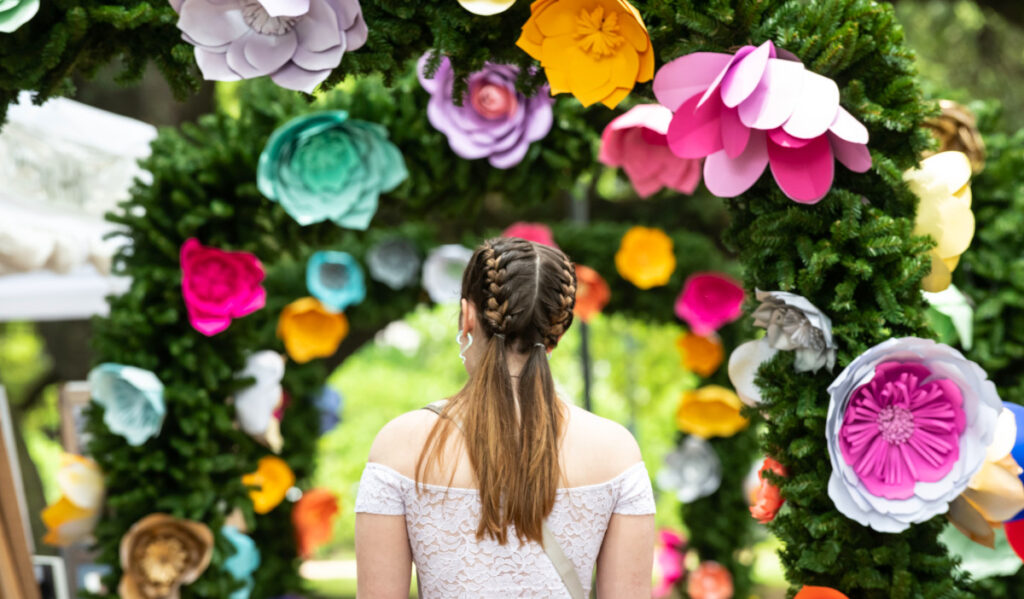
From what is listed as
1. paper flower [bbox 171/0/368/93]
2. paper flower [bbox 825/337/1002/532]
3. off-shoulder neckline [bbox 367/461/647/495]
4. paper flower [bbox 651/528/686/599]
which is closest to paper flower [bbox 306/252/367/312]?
paper flower [bbox 651/528/686/599]

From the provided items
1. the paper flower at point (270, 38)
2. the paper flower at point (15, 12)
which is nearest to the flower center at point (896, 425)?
the paper flower at point (270, 38)

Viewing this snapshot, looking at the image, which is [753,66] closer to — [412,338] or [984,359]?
[984,359]

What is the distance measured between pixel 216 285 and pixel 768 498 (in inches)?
68.2

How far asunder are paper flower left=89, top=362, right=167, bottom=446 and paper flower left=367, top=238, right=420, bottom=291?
1.47m

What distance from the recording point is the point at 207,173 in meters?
2.93

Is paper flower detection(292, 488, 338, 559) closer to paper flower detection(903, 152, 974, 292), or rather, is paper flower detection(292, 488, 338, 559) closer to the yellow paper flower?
the yellow paper flower

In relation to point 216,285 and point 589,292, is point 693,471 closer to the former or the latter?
point 589,292

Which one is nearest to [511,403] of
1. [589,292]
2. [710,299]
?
[589,292]

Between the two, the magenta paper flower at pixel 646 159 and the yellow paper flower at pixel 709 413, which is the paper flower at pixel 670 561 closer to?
the yellow paper flower at pixel 709 413

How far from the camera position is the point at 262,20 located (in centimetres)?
180

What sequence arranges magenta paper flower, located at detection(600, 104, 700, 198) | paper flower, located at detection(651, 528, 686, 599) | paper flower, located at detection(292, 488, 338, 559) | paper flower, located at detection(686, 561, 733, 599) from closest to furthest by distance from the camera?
magenta paper flower, located at detection(600, 104, 700, 198) < paper flower, located at detection(292, 488, 338, 559) < paper flower, located at detection(686, 561, 733, 599) < paper flower, located at detection(651, 528, 686, 599)

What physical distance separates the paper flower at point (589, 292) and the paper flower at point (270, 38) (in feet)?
8.83

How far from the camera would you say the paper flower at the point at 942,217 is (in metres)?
1.96

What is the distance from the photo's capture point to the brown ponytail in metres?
1.57
